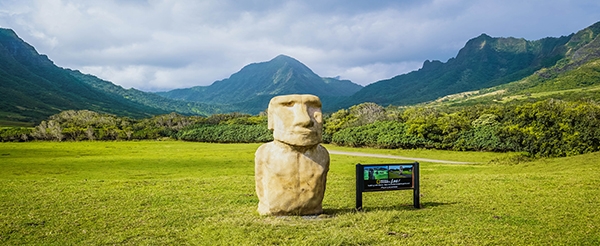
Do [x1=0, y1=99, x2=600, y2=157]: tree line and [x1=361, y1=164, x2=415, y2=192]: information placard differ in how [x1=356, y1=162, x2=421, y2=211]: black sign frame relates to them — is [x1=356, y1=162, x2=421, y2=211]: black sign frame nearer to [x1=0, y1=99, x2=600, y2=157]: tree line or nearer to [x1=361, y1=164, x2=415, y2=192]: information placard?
[x1=361, y1=164, x2=415, y2=192]: information placard

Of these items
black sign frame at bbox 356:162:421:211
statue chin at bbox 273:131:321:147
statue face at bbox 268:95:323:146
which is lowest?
black sign frame at bbox 356:162:421:211

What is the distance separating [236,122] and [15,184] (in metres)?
68.1

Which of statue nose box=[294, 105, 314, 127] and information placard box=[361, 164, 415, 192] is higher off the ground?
statue nose box=[294, 105, 314, 127]

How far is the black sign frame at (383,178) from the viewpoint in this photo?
12.6 metres

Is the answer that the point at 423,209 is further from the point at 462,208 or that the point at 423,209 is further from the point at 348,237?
the point at 348,237

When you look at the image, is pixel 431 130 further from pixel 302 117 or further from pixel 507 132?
pixel 302 117

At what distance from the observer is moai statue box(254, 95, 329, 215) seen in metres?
11.8

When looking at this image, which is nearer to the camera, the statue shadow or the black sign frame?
the black sign frame

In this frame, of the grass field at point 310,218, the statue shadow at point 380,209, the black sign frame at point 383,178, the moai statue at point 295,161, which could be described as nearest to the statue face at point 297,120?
the moai statue at point 295,161

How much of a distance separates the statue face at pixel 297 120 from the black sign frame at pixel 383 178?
1883 mm

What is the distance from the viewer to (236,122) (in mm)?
87062

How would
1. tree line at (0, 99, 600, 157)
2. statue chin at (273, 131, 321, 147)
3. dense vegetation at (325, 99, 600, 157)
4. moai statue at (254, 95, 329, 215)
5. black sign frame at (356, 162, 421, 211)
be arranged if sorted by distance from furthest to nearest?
1. tree line at (0, 99, 600, 157)
2. dense vegetation at (325, 99, 600, 157)
3. black sign frame at (356, 162, 421, 211)
4. moai statue at (254, 95, 329, 215)
5. statue chin at (273, 131, 321, 147)

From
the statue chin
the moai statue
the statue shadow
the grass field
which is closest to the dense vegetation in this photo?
the grass field

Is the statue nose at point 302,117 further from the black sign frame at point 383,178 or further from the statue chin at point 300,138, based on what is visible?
the black sign frame at point 383,178
